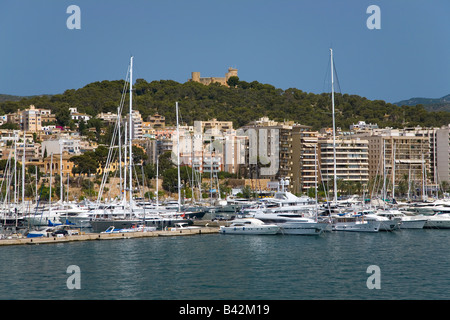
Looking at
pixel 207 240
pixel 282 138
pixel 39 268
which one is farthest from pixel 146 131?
pixel 39 268

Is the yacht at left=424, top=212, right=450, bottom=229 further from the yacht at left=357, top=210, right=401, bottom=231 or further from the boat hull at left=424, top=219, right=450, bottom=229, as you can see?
the yacht at left=357, top=210, right=401, bottom=231

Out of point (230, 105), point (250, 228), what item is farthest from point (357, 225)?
point (230, 105)

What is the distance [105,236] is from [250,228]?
843 centimetres

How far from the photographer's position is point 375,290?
25.2 m

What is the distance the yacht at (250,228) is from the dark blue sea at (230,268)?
84 cm

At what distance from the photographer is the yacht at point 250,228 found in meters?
41.4

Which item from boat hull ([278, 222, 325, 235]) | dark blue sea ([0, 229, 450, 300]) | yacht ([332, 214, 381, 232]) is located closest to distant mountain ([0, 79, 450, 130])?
yacht ([332, 214, 381, 232])

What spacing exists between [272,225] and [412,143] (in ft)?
200

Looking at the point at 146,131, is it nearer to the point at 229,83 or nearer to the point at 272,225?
the point at 229,83

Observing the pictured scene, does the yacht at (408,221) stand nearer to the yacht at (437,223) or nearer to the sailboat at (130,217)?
the yacht at (437,223)

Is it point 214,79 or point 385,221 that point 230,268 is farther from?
point 214,79

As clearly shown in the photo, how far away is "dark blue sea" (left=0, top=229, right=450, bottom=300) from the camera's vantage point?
2483cm

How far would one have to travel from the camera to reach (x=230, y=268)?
30.0 metres
